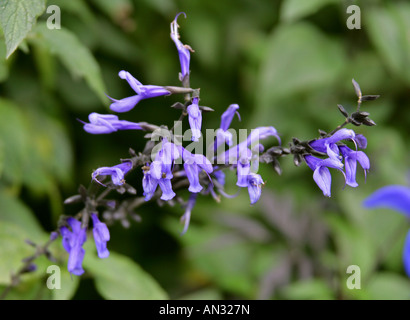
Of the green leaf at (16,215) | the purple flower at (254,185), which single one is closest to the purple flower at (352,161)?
the purple flower at (254,185)

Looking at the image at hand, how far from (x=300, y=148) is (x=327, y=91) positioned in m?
1.19

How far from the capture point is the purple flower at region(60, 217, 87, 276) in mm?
742

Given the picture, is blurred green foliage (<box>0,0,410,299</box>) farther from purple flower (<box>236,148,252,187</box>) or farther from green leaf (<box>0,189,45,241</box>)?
Result: purple flower (<box>236,148,252,187</box>)

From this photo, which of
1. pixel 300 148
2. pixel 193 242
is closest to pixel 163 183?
pixel 300 148

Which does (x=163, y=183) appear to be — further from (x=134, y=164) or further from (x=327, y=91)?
(x=327, y=91)

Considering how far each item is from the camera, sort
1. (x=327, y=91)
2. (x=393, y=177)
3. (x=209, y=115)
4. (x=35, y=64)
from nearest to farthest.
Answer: (x=35, y=64) → (x=393, y=177) → (x=327, y=91) → (x=209, y=115)

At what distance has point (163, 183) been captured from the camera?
67 centimetres

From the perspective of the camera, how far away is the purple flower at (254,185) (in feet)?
2.28

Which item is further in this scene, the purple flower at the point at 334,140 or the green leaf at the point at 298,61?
the green leaf at the point at 298,61

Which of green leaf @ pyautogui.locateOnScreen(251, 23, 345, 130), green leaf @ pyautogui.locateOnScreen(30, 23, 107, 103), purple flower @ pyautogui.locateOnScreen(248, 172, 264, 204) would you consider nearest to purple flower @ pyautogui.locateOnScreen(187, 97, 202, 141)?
purple flower @ pyautogui.locateOnScreen(248, 172, 264, 204)

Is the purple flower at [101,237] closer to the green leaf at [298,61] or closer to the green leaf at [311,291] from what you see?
the green leaf at [311,291]

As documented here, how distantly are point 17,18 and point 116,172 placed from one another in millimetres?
273

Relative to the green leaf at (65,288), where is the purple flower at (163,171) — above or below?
above

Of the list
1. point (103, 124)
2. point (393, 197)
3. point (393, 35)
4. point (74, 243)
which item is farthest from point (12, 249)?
point (393, 35)
